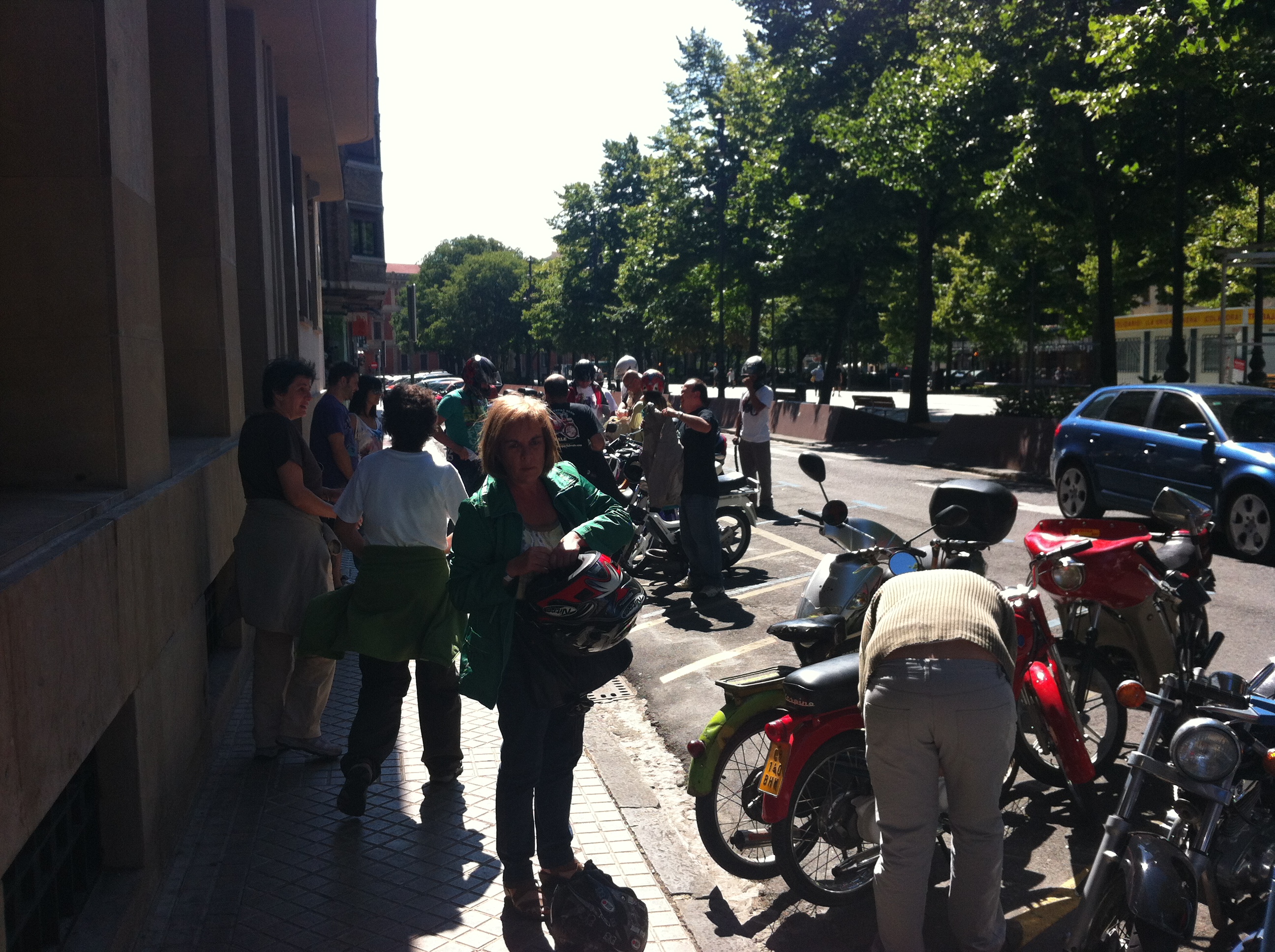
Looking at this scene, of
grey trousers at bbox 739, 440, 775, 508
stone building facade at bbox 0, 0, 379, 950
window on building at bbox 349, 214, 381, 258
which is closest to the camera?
stone building facade at bbox 0, 0, 379, 950

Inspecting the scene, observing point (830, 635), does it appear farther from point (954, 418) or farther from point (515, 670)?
point (954, 418)

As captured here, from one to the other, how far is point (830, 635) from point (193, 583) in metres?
2.77

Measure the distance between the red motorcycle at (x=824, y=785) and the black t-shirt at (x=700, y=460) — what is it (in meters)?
5.05

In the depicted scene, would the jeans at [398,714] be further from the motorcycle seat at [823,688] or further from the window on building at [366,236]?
the window on building at [366,236]

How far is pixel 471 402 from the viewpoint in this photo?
9.78 metres

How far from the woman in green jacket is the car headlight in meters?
1.74

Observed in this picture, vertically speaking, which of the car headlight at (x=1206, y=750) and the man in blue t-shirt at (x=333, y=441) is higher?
the man in blue t-shirt at (x=333, y=441)

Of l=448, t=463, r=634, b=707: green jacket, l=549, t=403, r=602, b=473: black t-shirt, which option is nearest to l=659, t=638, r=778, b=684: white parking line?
l=549, t=403, r=602, b=473: black t-shirt

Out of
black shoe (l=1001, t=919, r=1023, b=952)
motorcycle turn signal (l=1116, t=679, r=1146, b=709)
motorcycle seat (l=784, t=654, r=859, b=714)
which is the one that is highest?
motorcycle turn signal (l=1116, t=679, r=1146, b=709)

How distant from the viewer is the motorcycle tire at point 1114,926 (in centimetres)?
324

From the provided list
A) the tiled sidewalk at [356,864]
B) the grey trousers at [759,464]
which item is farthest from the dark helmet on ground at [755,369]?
the tiled sidewalk at [356,864]

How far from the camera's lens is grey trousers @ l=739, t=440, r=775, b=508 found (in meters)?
14.8

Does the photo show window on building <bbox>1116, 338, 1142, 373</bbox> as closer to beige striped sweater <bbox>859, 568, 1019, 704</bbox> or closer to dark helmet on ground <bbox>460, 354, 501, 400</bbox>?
dark helmet on ground <bbox>460, 354, 501, 400</bbox>

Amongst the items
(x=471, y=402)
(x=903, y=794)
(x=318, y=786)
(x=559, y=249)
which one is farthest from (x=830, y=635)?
(x=559, y=249)
